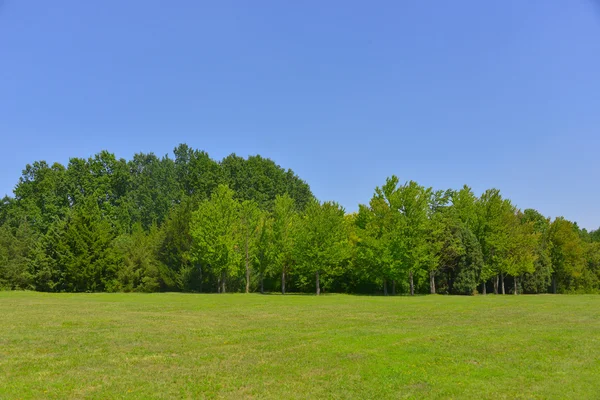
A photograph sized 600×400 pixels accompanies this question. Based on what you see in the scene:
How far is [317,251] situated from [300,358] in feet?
125

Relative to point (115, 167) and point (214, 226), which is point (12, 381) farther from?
point (115, 167)

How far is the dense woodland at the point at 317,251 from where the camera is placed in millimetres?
53344

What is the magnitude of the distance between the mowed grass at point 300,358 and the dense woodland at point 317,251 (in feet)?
97.4

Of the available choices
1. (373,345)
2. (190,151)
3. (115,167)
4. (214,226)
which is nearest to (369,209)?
(214,226)

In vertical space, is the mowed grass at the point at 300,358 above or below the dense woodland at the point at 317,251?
below

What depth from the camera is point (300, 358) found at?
46.6 feet

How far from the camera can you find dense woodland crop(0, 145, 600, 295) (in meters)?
53.3

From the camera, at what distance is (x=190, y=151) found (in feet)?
374

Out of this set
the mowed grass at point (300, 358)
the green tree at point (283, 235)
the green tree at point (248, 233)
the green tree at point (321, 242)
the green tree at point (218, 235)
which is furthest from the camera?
the green tree at point (248, 233)

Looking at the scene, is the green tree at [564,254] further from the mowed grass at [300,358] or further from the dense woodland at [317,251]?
the mowed grass at [300,358]

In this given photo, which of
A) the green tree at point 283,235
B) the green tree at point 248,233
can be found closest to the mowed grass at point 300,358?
the green tree at point 283,235

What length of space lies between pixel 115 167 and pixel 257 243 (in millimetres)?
49430

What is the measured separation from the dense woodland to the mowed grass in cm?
2970

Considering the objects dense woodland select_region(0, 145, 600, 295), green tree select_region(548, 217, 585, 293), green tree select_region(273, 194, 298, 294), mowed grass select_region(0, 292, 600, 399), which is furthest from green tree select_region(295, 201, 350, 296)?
green tree select_region(548, 217, 585, 293)
